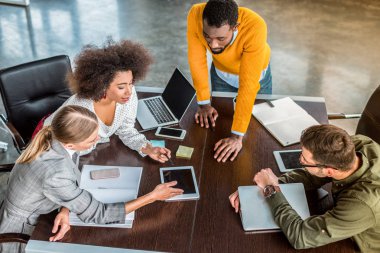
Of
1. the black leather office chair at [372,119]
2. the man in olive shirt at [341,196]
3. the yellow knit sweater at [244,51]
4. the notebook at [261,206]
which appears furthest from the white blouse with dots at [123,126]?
the black leather office chair at [372,119]

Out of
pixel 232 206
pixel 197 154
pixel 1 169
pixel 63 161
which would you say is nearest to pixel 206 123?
pixel 197 154

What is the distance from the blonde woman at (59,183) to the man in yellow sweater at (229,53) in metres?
0.59

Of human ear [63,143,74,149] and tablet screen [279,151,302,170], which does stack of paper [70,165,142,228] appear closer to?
human ear [63,143,74,149]

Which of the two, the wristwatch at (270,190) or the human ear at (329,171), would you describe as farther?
the wristwatch at (270,190)

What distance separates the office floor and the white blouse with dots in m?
2.14

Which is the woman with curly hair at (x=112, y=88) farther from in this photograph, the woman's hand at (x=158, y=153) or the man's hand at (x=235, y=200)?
the man's hand at (x=235, y=200)

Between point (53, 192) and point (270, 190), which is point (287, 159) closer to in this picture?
point (270, 190)

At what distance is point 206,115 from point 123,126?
0.50m

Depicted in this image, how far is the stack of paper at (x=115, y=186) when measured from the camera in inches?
82.4

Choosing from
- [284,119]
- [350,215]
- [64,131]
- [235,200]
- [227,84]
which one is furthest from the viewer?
[227,84]

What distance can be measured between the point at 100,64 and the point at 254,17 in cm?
87

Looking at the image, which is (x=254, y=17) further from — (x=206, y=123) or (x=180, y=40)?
(x=180, y=40)

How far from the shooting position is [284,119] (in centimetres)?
263

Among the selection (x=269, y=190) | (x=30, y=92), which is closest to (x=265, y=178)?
(x=269, y=190)
